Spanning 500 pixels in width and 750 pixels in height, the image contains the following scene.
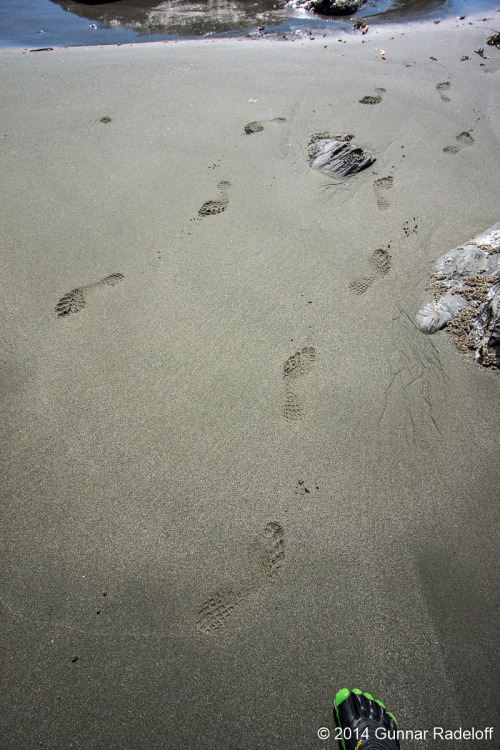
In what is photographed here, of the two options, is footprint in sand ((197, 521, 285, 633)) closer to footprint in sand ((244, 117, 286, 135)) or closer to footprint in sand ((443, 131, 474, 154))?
footprint in sand ((244, 117, 286, 135))

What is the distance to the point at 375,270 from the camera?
2693 millimetres

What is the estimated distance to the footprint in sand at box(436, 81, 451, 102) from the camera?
405 centimetres

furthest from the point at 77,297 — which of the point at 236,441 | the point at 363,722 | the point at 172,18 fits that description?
the point at 172,18

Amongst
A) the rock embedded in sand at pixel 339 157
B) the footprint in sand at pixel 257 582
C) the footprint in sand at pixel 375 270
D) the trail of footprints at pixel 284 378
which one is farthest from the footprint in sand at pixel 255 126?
the footprint in sand at pixel 257 582

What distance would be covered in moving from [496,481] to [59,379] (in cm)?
238

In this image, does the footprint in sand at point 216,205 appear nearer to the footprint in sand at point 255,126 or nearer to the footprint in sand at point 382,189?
the footprint in sand at point 255,126

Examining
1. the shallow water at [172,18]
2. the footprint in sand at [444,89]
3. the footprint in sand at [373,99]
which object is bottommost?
the footprint in sand at [373,99]

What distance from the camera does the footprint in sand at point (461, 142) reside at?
3.54m

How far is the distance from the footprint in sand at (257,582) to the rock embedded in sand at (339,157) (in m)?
2.97

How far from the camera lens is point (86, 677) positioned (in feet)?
4.96

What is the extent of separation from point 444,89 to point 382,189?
2.05 m

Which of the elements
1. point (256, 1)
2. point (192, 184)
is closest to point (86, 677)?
point (192, 184)

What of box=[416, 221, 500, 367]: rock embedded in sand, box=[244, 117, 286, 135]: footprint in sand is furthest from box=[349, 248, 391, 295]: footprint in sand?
box=[244, 117, 286, 135]: footprint in sand

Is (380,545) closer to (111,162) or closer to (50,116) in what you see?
(111,162)
